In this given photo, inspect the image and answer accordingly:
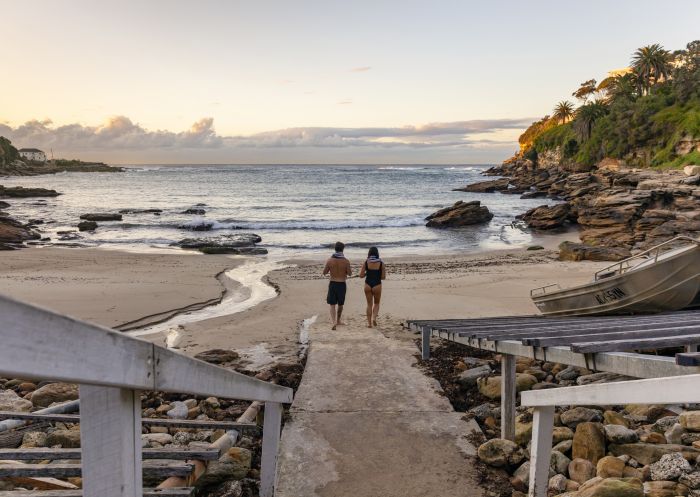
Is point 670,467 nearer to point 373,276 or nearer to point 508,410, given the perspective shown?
point 508,410

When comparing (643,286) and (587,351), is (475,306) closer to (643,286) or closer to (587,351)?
(643,286)

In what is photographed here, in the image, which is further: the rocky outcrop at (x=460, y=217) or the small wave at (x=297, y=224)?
the rocky outcrop at (x=460, y=217)

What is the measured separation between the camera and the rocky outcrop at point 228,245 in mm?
23062

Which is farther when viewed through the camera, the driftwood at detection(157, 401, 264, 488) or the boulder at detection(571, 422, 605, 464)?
the boulder at detection(571, 422, 605, 464)

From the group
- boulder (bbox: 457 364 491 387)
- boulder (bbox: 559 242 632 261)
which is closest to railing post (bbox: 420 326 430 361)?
boulder (bbox: 457 364 491 387)

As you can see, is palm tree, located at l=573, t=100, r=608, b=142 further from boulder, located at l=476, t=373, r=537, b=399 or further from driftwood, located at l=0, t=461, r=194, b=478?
driftwood, located at l=0, t=461, r=194, b=478

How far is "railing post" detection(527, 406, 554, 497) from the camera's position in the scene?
3.48m

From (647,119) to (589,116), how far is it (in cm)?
1909

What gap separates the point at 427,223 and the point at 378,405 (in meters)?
30.2

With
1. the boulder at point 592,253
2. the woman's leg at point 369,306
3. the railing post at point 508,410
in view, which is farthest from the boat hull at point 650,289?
the boulder at point 592,253

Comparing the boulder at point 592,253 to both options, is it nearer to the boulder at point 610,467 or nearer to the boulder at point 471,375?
the boulder at point 471,375

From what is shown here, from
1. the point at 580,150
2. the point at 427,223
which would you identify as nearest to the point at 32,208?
the point at 427,223

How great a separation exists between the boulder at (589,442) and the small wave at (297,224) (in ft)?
99.5

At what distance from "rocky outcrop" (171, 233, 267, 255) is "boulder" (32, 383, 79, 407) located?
1655 centimetres
